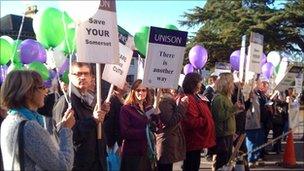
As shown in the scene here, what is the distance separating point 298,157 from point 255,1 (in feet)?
93.2

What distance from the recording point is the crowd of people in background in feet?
9.52

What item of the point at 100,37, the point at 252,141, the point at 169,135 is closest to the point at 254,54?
the point at 169,135

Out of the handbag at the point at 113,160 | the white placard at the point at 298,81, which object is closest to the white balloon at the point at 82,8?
the handbag at the point at 113,160

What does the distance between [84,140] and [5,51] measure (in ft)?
13.8

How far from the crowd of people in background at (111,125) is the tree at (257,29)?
25.9 metres

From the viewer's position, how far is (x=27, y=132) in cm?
286

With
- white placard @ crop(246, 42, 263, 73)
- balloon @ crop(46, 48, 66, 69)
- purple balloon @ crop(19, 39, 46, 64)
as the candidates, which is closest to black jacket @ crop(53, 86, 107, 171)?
balloon @ crop(46, 48, 66, 69)

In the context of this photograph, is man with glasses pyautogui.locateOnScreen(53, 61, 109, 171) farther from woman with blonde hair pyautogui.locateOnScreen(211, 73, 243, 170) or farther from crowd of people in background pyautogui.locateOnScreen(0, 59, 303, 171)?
woman with blonde hair pyautogui.locateOnScreen(211, 73, 243, 170)

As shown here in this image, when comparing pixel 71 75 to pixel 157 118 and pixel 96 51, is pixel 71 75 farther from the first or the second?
pixel 157 118

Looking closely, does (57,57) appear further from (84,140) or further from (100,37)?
(84,140)

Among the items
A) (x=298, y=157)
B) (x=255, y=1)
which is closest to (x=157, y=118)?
(x=298, y=157)

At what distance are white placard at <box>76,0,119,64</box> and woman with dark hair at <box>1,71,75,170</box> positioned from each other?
33.3 inches

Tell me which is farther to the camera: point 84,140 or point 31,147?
point 84,140

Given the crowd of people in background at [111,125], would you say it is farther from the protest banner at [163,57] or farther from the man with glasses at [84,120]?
the protest banner at [163,57]
